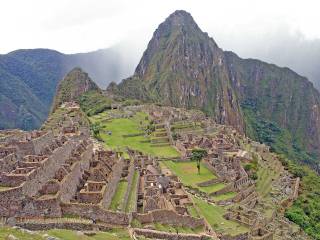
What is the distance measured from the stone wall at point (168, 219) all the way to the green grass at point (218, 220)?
13.5 ft

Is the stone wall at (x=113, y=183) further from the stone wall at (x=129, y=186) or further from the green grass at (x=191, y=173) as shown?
the green grass at (x=191, y=173)

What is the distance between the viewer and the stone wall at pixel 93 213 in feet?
96.8

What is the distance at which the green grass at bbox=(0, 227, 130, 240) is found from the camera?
A: 23625 millimetres

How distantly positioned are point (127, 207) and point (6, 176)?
9422 mm

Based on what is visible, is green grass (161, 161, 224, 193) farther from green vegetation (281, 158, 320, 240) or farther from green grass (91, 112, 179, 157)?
green vegetation (281, 158, 320, 240)

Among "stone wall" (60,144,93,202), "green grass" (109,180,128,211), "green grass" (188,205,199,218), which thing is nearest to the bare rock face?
"stone wall" (60,144,93,202)

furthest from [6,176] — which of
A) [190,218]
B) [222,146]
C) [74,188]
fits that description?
[222,146]

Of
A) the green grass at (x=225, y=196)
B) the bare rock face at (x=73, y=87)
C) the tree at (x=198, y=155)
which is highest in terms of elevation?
the bare rock face at (x=73, y=87)

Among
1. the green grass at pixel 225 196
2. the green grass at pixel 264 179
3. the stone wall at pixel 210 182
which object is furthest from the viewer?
the green grass at pixel 264 179

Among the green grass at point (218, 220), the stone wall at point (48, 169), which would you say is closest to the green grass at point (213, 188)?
the green grass at point (218, 220)

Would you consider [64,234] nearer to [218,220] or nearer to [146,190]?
[146,190]

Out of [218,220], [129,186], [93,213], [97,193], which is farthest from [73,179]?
[218,220]

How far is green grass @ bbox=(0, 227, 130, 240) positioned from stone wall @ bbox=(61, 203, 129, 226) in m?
0.84

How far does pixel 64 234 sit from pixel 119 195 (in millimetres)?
10413
